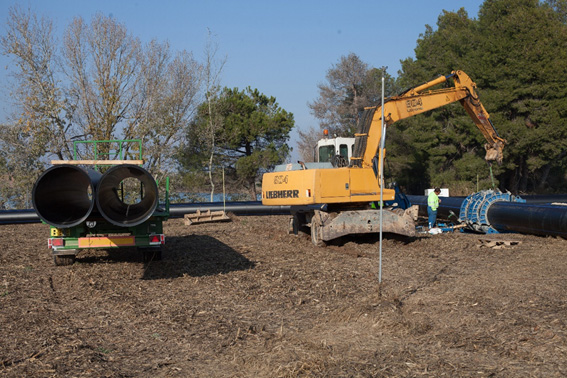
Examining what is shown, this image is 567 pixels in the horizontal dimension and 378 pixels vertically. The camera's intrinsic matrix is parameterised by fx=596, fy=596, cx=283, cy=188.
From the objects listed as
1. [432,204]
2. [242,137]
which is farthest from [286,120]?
[432,204]

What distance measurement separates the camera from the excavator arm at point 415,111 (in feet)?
Result: 49.1

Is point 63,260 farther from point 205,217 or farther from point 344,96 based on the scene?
point 344,96

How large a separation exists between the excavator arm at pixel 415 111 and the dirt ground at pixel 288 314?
2.95 meters

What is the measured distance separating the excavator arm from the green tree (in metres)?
23.2

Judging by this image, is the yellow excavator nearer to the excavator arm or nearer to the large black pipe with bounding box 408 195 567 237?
the excavator arm

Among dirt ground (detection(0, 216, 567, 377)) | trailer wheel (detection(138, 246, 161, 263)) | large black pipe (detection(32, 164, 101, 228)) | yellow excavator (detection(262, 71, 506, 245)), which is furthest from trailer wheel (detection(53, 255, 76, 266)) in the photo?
yellow excavator (detection(262, 71, 506, 245))

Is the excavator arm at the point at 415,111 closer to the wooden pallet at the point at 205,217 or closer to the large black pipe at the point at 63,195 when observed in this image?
the large black pipe at the point at 63,195

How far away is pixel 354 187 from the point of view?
14.3 metres

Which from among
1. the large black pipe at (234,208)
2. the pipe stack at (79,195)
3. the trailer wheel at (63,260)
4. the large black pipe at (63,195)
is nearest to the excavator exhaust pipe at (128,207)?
the pipe stack at (79,195)

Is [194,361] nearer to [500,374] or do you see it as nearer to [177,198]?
[500,374]

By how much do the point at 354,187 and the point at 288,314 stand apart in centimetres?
705

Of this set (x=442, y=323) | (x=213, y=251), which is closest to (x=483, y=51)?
(x=213, y=251)

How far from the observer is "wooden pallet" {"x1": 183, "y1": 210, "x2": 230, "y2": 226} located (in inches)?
884

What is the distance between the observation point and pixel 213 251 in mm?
13812
